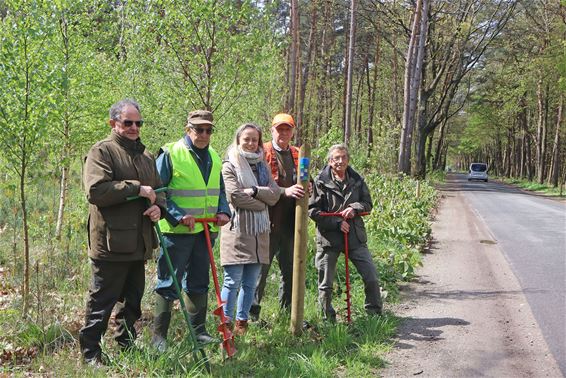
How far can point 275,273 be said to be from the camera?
718cm

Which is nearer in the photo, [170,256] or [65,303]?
[170,256]

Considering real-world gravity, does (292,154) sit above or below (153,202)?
above

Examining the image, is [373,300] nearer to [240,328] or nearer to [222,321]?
[240,328]

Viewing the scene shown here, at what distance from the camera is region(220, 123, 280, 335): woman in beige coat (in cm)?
486

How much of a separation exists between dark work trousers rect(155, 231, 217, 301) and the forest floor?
72.0 inches

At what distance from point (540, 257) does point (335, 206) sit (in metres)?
5.82

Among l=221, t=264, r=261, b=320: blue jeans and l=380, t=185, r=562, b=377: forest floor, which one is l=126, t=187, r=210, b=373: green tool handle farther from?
l=380, t=185, r=562, b=377: forest floor

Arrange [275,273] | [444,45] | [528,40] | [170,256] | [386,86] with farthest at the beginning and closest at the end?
[386,86], [528,40], [444,45], [275,273], [170,256]

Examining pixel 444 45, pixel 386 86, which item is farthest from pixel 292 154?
pixel 386 86

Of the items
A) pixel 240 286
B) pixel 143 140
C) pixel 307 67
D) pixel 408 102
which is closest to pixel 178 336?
pixel 240 286

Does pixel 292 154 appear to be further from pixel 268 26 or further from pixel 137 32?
pixel 137 32

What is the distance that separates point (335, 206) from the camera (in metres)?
5.64

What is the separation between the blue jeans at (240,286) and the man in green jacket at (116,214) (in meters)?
0.93

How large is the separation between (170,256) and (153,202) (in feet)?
2.26
